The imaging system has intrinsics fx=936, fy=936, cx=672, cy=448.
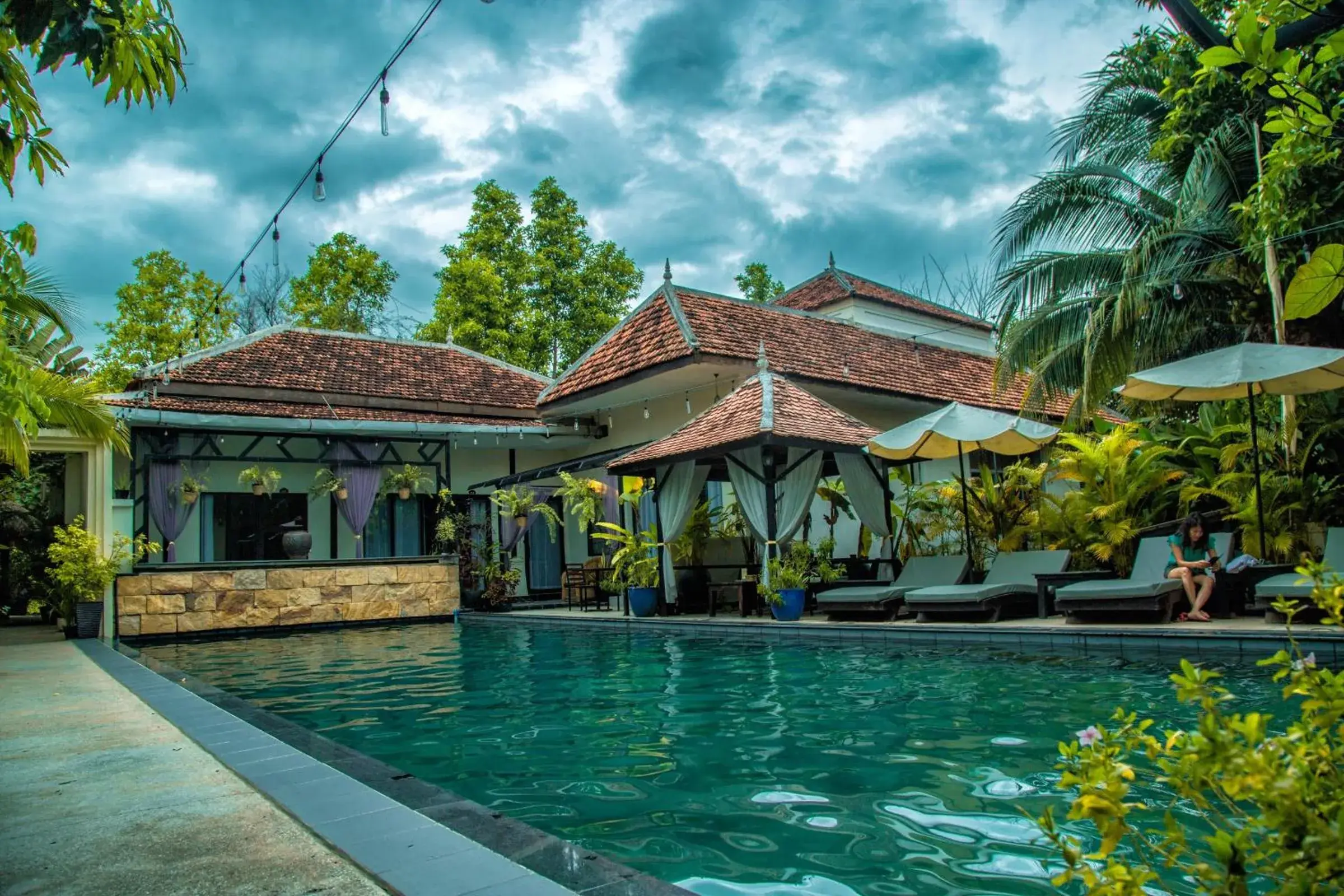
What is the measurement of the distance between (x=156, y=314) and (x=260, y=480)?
13.2 meters

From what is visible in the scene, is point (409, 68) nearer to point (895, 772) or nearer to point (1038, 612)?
point (895, 772)

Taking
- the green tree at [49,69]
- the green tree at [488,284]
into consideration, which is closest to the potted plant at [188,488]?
the green tree at [488,284]

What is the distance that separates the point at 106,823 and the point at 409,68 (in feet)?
22.0

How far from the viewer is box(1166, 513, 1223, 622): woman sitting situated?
343 inches

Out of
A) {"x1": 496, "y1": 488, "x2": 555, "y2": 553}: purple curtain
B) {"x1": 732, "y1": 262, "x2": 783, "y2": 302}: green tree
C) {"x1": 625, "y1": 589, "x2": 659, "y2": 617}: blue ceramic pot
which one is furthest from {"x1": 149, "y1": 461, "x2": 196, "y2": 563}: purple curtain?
{"x1": 732, "y1": 262, "x2": 783, "y2": 302}: green tree

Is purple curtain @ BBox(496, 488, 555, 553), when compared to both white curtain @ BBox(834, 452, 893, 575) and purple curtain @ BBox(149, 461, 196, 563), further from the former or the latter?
white curtain @ BBox(834, 452, 893, 575)

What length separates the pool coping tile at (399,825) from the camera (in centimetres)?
266

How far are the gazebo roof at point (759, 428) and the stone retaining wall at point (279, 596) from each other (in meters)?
4.82

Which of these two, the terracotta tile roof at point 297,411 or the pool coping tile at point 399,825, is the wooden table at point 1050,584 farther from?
the terracotta tile roof at point 297,411

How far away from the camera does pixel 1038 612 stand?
10.5 metres

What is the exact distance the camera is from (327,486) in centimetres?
1748

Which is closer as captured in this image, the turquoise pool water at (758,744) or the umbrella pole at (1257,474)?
the turquoise pool water at (758,744)

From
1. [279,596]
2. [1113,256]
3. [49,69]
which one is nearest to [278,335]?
[279,596]

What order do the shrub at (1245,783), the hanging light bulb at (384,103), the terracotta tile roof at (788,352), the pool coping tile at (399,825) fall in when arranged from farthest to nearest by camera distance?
the terracotta tile roof at (788,352)
the hanging light bulb at (384,103)
the pool coping tile at (399,825)
the shrub at (1245,783)
